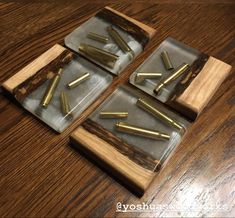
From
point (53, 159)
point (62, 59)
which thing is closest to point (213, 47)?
point (62, 59)

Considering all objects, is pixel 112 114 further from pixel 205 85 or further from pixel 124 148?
pixel 205 85

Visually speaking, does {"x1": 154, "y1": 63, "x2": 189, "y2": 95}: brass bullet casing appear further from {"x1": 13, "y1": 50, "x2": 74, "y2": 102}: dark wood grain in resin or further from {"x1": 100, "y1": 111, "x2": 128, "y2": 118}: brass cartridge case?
{"x1": 13, "y1": 50, "x2": 74, "y2": 102}: dark wood grain in resin

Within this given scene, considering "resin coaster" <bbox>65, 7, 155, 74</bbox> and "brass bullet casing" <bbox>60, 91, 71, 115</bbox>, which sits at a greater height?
"resin coaster" <bbox>65, 7, 155, 74</bbox>

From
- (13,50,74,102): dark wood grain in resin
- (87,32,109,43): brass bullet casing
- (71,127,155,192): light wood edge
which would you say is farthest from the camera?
(87,32,109,43): brass bullet casing

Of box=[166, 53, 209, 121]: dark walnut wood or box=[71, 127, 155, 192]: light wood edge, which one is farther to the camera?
box=[166, 53, 209, 121]: dark walnut wood

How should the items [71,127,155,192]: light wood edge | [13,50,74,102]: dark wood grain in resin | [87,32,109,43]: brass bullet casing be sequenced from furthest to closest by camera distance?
[87,32,109,43]: brass bullet casing
[13,50,74,102]: dark wood grain in resin
[71,127,155,192]: light wood edge

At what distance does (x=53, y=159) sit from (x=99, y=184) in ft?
0.32

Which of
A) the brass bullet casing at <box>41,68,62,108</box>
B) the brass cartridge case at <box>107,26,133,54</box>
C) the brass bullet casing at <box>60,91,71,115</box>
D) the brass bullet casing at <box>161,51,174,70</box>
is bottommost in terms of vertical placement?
the brass bullet casing at <box>161,51,174,70</box>

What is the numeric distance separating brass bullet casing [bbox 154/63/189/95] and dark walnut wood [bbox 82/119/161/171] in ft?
0.50

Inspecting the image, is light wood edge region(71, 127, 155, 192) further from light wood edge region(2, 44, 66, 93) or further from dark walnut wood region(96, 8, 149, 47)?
dark walnut wood region(96, 8, 149, 47)

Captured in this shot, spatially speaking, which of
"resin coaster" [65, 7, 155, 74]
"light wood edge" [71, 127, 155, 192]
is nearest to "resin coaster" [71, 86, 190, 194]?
"light wood edge" [71, 127, 155, 192]

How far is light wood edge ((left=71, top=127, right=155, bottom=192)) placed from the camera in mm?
531

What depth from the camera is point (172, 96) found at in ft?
2.16

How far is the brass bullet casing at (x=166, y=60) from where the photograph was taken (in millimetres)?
708
